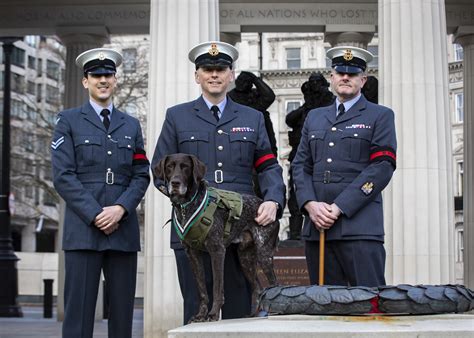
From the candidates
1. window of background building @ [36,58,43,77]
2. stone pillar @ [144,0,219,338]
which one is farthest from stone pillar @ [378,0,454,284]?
window of background building @ [36,58,43,77]

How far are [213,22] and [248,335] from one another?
38.4ft

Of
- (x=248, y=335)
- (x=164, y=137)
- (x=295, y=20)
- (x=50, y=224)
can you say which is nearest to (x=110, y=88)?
(x=164, y=137)

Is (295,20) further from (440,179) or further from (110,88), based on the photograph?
(110,88)

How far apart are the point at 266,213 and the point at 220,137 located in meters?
0.81

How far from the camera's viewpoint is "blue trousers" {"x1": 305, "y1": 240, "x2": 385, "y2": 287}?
8.05m

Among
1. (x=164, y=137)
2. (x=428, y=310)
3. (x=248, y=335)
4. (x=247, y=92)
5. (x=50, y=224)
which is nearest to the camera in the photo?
(x=248, y=335)

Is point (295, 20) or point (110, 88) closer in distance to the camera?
point (110, 88)

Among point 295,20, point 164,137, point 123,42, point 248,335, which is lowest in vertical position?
point 248,335

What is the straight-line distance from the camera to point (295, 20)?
88.9 ft

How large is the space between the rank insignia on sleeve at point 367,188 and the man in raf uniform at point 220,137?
23.6 inches

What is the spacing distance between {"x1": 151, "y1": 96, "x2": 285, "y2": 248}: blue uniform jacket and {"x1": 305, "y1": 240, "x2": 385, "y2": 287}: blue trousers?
2.21ft

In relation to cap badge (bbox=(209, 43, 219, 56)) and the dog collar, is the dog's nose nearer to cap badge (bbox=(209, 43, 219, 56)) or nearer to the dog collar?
the dog collar

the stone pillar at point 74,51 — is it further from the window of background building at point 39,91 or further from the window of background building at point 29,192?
the window of background building at point 29,192

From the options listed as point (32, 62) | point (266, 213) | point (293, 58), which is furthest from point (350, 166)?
point (32, 62)
